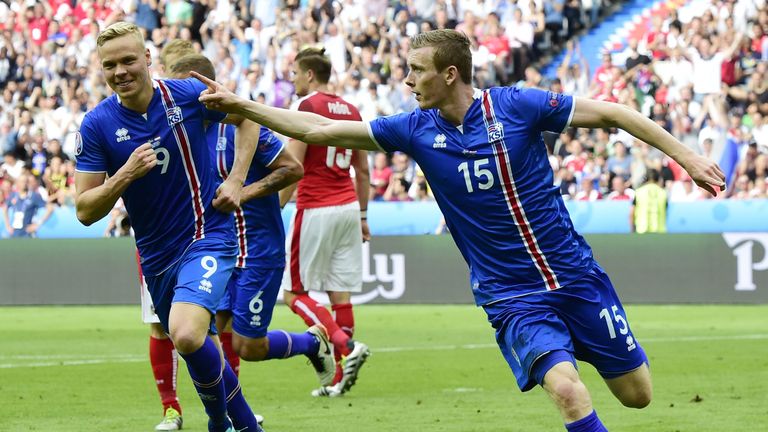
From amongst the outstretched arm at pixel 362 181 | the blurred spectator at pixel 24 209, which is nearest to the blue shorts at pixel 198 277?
the outstretched arm at pixel 362 181

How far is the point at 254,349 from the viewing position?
10.0 meters

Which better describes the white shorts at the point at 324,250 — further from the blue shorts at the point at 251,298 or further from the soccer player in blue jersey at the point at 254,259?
the blue shorts at the point at 251,298

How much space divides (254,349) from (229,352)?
197mm

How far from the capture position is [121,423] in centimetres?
951

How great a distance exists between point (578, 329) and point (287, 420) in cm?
323

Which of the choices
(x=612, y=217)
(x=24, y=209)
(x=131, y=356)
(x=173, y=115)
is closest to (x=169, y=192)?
(x=173, y=115)

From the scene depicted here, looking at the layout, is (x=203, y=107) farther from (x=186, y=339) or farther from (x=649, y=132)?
(x=649, y=132)

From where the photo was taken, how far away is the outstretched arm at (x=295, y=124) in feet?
23.0

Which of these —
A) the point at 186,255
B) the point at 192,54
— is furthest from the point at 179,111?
the point at 192,54

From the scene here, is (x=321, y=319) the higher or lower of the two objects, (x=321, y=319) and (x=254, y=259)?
the lower

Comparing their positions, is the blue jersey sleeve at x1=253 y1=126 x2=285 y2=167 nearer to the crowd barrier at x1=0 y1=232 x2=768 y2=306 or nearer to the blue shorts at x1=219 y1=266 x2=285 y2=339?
the blue shorts at x1=219 y1=266 x2=285 y2=339

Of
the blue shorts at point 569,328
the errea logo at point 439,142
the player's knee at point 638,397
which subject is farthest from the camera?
the player's knee at point 638,397

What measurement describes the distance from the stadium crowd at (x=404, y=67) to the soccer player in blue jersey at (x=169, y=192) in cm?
1345

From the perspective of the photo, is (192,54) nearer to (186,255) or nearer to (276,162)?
(276,162)
